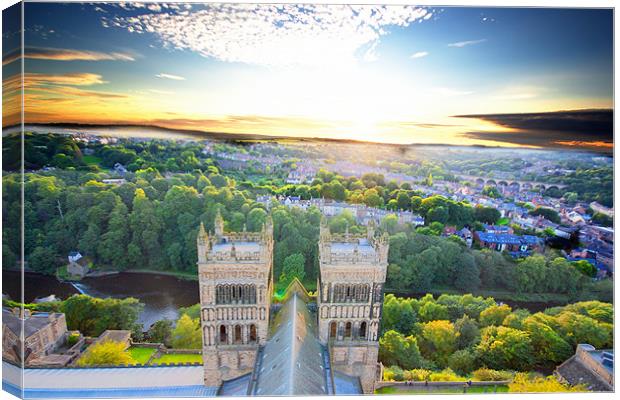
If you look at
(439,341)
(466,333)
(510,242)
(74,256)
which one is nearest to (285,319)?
(439,341)

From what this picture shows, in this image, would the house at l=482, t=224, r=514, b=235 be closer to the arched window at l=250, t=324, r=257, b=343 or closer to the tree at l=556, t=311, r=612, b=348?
the tree at l=556, t=311, r=612, b=348

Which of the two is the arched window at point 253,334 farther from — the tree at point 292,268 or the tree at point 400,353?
the tree at point 292,268

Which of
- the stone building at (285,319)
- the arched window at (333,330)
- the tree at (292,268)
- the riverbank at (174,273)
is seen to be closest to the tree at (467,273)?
the tree at (292,268)

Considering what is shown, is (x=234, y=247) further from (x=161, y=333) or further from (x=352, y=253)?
(x=161, y=333)

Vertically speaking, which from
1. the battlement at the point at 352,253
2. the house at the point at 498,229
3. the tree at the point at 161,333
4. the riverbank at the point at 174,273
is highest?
the battlement at the point at 352,253

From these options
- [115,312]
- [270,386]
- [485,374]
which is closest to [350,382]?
[270,386]

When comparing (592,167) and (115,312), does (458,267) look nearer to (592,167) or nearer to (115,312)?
(592,167)

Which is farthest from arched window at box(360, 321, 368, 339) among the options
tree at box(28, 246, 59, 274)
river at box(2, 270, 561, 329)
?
tree at box(28, 246, 59, 274)
